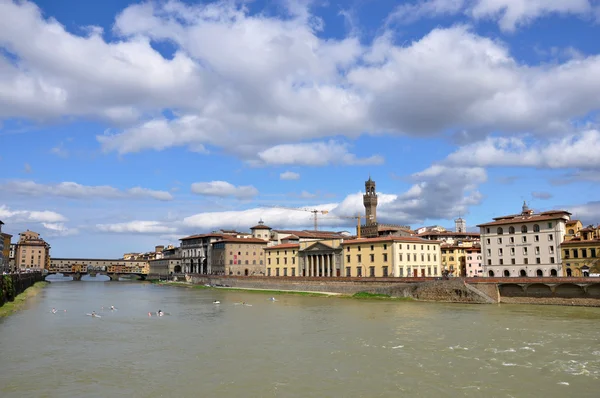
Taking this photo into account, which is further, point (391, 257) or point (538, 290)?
point (391, 257)

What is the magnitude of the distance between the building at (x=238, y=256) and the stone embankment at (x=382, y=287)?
14.8 metres

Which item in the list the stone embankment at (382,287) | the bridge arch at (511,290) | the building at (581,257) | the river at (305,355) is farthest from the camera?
the building at (581,257)

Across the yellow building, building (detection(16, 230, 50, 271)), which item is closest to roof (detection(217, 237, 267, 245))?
the yellow building

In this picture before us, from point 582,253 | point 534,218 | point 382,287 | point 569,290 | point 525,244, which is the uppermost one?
point 534,218

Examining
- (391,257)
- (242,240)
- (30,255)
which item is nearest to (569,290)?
(391,257)

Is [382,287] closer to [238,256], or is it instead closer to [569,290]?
[569,290]

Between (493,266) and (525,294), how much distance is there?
16669 mm


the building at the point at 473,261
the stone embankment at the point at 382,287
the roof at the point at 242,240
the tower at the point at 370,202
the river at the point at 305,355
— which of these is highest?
the tower at the point at 370,202

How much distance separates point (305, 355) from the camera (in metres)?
30.2

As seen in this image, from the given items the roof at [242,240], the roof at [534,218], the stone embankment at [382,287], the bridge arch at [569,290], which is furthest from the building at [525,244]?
the roof at [242,240]

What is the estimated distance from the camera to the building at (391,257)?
8381 cm

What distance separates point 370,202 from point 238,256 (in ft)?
156

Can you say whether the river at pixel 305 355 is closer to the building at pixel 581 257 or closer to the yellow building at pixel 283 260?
the building at pixel 581 257

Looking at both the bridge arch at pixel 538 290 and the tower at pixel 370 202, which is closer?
the bridge arch at pixel 538 290
